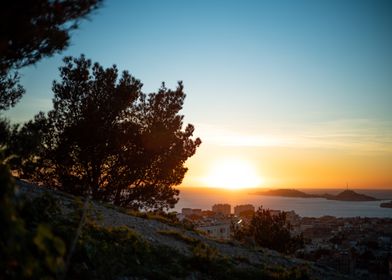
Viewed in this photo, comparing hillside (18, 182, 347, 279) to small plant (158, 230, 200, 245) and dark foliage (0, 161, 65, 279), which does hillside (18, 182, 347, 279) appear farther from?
dark foliage (0, 161, 65, 279)

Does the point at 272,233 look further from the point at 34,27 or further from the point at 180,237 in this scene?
the point at 34,27

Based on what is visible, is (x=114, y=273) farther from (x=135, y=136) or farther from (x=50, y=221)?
(x=135, y=136)

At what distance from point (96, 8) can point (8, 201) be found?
12.2 feet

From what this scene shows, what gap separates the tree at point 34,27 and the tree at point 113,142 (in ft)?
43.2

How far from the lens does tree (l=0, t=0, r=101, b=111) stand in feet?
14.4

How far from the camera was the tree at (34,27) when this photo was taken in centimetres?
438

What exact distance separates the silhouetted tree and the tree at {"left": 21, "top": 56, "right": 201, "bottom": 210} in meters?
8.96

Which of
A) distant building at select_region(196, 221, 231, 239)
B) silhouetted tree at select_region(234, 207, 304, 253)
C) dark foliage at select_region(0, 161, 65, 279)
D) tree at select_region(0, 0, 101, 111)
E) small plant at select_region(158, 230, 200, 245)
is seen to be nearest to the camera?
dark foliage at select_region(0, 161, 65, 279)

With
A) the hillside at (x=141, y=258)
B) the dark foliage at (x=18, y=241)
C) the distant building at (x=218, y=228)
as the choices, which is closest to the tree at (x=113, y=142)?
the hillside at (x=141, y=258)

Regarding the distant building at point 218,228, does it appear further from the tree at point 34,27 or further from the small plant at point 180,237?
the tree at point 34,27

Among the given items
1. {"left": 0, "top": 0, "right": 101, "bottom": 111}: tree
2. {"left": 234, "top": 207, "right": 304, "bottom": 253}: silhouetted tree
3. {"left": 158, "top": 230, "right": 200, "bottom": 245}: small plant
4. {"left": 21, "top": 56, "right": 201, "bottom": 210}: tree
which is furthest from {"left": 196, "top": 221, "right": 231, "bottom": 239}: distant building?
{"left": 0, "top": 0, "right": 101, "bottom": 111}: tree

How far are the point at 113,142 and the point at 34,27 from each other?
15037 millimetres

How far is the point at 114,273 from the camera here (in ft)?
20.4

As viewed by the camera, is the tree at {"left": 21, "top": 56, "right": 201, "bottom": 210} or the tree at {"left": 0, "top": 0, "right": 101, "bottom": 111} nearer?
the tree at {"left": 0, "top": 0, "right": 101, "bottom": 111}
